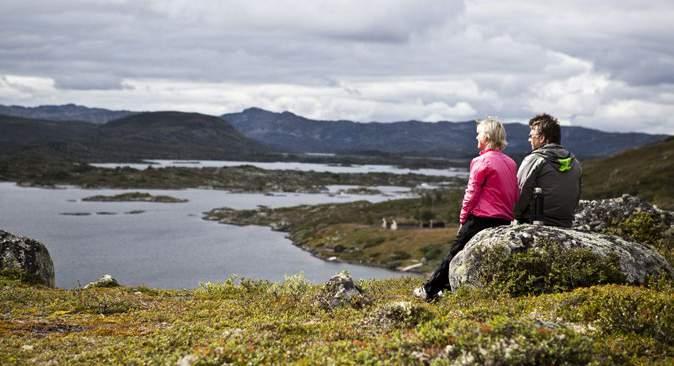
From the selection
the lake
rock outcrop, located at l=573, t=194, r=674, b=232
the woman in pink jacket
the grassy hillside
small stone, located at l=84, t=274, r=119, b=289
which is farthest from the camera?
the grassy hillside

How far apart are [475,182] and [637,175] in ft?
406

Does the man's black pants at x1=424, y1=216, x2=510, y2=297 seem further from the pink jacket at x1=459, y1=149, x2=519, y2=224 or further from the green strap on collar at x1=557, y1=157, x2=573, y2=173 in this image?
the green strap on collar at x1=557, y1=157, x2=573, y2=173

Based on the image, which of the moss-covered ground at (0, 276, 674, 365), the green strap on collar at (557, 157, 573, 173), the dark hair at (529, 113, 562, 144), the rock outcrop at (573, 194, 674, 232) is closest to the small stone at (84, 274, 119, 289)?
→ the moss-covered ground at (0, 276, 674, 365)

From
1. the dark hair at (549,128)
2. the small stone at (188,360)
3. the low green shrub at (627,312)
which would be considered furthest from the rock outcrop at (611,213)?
the small stone at (188,360)

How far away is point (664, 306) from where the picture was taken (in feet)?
37.6

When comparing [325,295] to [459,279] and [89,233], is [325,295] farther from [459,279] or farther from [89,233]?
[89,233]

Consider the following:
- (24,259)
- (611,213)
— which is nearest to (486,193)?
(611,213)

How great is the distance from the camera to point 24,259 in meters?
22.0

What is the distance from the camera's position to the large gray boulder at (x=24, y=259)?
2165 cm

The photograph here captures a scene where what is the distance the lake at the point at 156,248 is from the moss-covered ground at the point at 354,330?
2551 inches

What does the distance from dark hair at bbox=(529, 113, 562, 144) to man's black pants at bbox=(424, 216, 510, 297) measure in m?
2.36

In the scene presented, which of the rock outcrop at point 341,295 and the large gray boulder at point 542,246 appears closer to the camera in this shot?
the rock outcrop at point 341,295

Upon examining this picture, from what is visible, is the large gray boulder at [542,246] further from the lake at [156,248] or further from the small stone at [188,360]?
the lake at [156,248]

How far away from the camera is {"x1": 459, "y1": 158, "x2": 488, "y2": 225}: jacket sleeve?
15.0m
